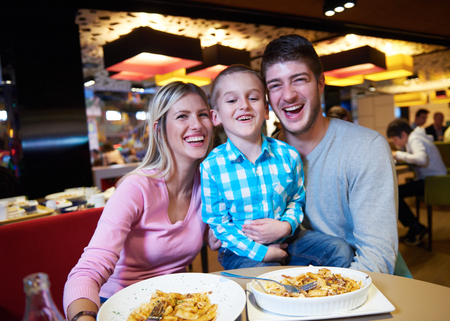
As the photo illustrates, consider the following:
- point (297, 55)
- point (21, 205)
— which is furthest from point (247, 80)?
point (21, 205)

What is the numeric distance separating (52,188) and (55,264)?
3297 mm

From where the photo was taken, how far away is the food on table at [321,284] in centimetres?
83

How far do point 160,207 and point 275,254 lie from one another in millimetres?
571

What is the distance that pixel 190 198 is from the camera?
5.51ft

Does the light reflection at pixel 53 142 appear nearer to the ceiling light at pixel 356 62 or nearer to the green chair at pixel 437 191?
the green chair at pixel 437 191

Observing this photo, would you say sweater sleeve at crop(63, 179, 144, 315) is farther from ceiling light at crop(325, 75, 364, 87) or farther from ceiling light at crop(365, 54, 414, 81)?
ceiling light at crop(365, 54, 414, 81)

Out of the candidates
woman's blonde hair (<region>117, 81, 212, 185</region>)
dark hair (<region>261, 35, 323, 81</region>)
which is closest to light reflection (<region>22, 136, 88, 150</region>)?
woman's blonde hair (<region>117, 81, 212, 185</region>)

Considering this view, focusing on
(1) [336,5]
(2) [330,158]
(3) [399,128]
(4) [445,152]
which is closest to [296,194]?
(2) [330,158]

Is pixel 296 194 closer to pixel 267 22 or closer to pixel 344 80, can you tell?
pixel 267 22

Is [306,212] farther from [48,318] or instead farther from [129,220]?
[48,318]

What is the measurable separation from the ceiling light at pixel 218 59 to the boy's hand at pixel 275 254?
501cm

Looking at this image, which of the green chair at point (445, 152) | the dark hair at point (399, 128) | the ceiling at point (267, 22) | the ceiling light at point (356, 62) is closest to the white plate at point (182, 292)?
the ceiling at point (267, 22)

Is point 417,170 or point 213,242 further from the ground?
point 213,242

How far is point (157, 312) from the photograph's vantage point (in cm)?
83
